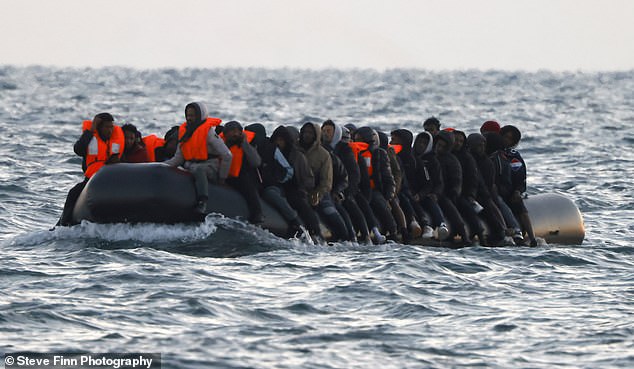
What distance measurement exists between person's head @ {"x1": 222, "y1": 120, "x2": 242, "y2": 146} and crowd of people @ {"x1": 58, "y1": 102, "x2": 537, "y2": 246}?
1cm

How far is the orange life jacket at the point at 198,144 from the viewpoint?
14641 millimetres

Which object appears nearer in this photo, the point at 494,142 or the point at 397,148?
the point at 397,148

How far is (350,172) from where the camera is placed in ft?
51.6

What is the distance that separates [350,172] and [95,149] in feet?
10.1

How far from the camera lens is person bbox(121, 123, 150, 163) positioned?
15352 millimetres

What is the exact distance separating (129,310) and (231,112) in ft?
140

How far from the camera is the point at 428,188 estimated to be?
16641mm

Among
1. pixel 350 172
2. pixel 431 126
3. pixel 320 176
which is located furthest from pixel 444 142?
pixel 320 176

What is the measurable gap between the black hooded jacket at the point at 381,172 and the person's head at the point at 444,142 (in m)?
0.93

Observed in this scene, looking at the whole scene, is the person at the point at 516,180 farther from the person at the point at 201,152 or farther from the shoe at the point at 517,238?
the person at the point at 201,152

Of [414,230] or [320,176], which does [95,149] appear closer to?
[320,176]

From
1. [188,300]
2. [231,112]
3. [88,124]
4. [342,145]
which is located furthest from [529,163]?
[231,112]

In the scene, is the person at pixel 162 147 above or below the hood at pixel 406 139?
below

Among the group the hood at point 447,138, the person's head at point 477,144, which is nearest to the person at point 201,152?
the hood at point 447,138
